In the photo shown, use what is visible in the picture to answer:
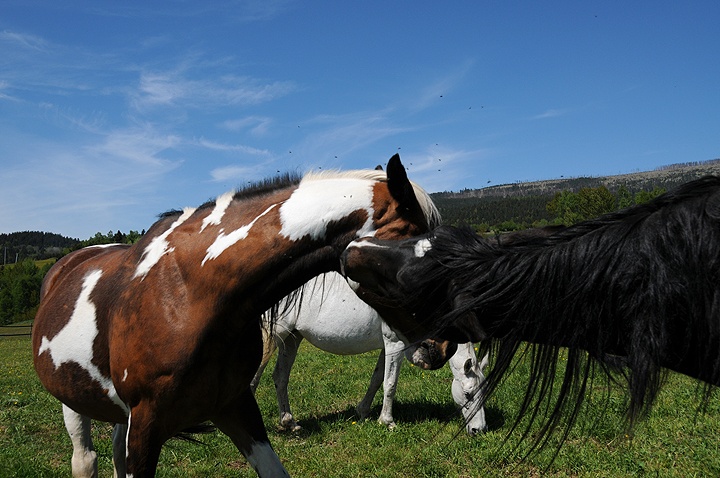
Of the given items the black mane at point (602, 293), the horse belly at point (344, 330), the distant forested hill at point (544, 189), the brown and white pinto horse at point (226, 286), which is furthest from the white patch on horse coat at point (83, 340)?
the distant forested hill at point (544, 189)

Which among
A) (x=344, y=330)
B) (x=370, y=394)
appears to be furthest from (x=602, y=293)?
(x=370, y=394)

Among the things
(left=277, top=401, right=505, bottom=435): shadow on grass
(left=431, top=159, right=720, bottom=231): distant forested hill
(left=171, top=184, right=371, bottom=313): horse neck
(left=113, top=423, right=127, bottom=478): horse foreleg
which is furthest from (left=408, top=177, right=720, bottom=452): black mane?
(left=431, top=159, right=720, bottom=231): distant forested hill

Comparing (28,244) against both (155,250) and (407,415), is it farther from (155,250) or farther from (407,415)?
(155,250)

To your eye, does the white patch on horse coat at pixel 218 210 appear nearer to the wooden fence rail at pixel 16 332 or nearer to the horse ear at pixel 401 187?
the horse ear at pixel 401 187

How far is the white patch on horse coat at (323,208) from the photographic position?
2.57 meters

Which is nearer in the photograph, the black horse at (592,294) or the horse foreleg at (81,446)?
the black horse at (592,294)

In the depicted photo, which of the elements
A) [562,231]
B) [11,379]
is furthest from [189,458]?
[11,379]

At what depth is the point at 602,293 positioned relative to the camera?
50.5 inches

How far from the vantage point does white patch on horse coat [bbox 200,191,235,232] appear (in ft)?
9.54

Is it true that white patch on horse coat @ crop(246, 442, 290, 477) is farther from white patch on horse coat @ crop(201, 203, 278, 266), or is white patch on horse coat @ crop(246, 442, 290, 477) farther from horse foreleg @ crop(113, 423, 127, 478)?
horse foreleg @ crop(113, 423, 127, 478)

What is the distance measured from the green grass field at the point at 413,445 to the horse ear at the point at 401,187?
5.35 feet

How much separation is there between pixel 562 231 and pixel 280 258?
4.88ft

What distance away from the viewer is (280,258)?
261 centimetres

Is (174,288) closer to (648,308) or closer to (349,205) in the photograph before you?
(349,205)
